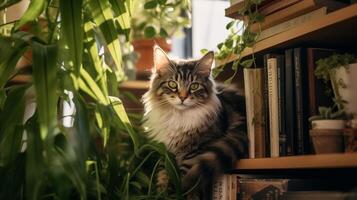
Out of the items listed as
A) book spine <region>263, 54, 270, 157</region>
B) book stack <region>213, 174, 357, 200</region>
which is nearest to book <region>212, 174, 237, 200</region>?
book stack <region>213, 174, 357, 200</region>

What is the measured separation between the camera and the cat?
47.2 inches

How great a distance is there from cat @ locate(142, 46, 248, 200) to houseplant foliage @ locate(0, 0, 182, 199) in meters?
0.07

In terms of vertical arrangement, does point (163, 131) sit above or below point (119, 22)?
below

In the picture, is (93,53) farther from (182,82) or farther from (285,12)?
(285,12)

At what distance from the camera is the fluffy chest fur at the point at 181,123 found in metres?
1.32

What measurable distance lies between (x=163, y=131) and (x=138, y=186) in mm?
198

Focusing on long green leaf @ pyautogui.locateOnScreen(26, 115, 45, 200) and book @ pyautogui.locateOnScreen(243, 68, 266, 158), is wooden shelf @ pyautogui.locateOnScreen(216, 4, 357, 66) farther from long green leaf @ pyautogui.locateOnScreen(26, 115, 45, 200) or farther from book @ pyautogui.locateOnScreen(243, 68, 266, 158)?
long green leaf @ pyautogui.locateOnScreen(26, 115, 45, 200)

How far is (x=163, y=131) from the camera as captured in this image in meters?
1.38

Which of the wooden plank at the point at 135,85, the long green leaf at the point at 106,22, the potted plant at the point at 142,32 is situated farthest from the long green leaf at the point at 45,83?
the potted plant at the point at 142,32

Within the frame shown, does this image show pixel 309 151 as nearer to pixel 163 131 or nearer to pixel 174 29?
pixel 163 131

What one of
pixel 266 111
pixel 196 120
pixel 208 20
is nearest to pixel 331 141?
pixel 266 111

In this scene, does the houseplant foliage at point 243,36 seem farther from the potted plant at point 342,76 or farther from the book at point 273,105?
the potted plant at point 342,76

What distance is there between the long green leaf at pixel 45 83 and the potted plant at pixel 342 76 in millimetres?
586

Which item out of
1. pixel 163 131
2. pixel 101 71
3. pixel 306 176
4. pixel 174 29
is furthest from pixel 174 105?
pixel 174 29
